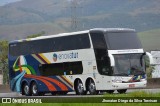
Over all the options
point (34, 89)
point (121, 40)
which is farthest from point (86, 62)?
point (34, 89)

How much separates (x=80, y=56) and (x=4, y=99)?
57.9 feet

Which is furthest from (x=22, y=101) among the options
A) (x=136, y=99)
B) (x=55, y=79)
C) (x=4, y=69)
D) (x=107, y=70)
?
(x=4, y=69)

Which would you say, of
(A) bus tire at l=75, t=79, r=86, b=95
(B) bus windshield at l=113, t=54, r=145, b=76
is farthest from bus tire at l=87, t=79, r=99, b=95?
(B) bus windshield at l=113, t=54, r=145, b=76

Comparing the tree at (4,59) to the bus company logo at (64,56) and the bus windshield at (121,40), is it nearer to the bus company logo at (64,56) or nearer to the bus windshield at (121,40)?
the bus company logo at (64,56)

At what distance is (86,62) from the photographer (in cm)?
3553

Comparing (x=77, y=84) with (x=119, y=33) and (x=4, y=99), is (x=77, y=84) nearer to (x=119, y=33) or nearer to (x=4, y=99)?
(x=119, y=33)

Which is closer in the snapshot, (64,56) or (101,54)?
(101,54)

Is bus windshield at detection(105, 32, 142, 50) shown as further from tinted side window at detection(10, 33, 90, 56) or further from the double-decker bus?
tinted side window at detection(10, 33, 90, 56)

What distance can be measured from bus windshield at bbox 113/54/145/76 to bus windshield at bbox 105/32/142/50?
1.79ft

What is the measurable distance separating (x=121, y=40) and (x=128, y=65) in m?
1.54

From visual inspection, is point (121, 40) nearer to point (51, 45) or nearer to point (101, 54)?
point (101, 54)

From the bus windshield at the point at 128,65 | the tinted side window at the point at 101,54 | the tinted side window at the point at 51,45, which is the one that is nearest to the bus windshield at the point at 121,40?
the tinted side window at the point at 101,54

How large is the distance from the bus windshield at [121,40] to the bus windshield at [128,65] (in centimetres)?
55

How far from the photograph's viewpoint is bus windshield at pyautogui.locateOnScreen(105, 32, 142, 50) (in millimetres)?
34469
